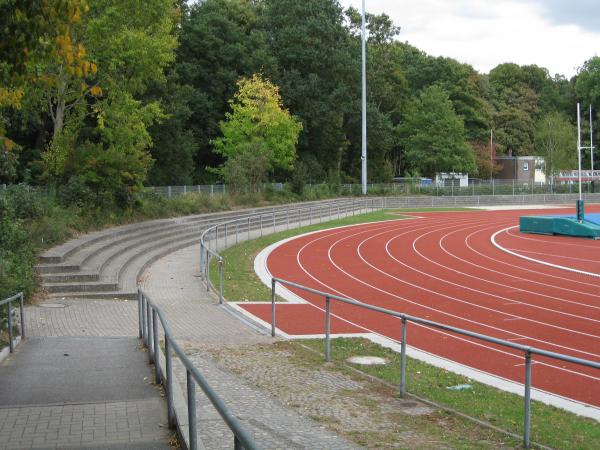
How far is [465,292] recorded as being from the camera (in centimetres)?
1920

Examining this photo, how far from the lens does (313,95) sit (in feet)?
214

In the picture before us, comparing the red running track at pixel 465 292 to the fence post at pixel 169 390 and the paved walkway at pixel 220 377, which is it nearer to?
the paved walkway at pixel 220 377

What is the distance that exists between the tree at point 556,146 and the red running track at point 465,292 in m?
48.8

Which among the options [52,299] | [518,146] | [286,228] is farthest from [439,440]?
[518,146]

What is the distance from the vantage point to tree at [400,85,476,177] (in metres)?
75.1

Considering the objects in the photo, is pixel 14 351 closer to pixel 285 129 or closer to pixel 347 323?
pixel 347 323

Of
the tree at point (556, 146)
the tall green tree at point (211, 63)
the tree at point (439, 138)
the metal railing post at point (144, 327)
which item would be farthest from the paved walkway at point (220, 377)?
the tree at point (556, 146)

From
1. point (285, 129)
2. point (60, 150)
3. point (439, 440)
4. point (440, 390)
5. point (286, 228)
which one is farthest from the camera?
point (285, 129)

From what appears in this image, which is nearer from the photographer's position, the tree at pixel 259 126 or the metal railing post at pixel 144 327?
the metal railing post at pixel 144 327

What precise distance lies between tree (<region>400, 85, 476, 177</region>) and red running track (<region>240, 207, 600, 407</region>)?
128ft

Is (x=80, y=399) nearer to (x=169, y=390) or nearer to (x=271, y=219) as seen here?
(x=169, y=390)

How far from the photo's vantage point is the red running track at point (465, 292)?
1212cm

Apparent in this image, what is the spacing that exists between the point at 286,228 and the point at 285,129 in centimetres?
1793

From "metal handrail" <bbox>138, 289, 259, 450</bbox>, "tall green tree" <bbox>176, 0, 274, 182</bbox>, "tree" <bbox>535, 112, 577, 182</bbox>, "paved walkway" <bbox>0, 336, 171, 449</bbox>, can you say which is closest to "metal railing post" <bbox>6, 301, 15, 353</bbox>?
"paved walkway" <bbox>0, 336, 171, 449</bbox>
